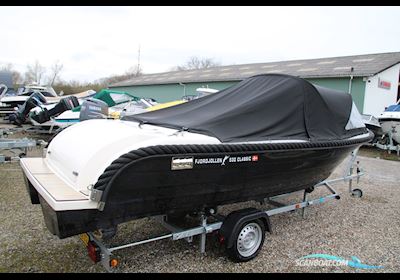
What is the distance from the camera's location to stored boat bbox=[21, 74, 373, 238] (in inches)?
99.8

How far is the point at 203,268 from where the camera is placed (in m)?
3.20

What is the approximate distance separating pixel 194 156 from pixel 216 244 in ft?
4.40

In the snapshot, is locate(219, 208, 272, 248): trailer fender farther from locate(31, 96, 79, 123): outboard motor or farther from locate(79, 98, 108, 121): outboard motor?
locate(31, 96, 79, 123): outboard motor

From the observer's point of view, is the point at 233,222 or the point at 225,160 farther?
the point at 233,222

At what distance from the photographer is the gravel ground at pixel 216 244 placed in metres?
3.21

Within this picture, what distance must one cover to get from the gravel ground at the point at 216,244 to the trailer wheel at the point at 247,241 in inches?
3.1

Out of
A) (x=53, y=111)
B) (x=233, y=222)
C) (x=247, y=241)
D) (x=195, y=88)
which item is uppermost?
(x=195, y=88)

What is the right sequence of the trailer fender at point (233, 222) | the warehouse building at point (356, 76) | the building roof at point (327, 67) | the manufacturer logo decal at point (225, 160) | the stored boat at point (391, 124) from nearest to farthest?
the manufacturer logo decal at point (225, 160)
the trailer fender at point (233, 222)
the stored boat at point (391, 124)
the warehouse building at point (356, 76)
the building roof at point (327, 67)

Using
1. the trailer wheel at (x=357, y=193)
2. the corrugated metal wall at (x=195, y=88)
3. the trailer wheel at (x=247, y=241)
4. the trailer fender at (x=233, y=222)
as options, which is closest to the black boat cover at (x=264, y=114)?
the trailer fender at (x=233, y=222)

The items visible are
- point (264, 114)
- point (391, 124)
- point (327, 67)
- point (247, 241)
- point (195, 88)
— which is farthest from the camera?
point (195, 88)

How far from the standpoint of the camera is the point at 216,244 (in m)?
3.70

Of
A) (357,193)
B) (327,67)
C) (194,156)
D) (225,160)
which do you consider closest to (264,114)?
(225,160)

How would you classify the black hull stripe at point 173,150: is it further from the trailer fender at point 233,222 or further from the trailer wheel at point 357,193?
the trailer wheel at point 357,193

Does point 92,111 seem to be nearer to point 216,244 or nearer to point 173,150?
point 216,244
